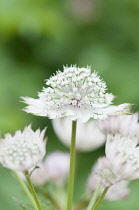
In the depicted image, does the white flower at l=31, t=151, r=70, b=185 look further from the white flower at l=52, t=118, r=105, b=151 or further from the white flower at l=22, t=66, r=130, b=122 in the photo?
the white flower at l=22, t=66, r=130, b=122

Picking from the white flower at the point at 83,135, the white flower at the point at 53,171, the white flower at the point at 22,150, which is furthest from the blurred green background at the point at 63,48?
the white flower at the point at 22,150

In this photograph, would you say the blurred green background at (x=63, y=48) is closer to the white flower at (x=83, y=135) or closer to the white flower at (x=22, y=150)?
the white flower at (x=83, y=135)

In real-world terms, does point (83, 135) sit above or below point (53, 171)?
above

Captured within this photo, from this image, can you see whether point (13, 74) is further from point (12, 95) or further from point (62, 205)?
point (62, 205)

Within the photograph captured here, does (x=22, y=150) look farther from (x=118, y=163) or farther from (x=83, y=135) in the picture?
(x=83, y=135)

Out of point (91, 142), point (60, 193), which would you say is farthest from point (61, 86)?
point (60, 193)

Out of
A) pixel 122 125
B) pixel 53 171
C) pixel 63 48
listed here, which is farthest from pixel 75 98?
pixel 63 48
